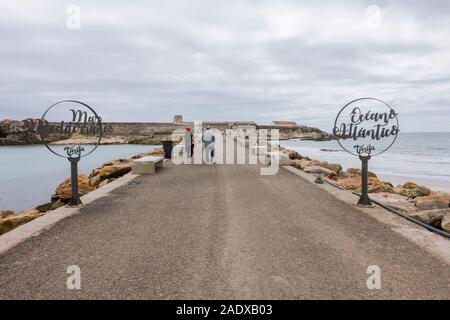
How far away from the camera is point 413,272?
14.0 ft

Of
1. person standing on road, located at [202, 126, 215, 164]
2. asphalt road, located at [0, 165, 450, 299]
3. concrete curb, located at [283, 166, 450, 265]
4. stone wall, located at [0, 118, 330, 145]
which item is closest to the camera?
asphalt road, located at [0, 165, 450, 299]

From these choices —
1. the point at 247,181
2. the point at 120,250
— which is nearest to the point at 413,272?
the point at 120,250

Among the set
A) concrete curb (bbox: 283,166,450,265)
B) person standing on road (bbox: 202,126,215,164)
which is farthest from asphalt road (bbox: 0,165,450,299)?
person standing on road (bbox: 202,126,215,164)

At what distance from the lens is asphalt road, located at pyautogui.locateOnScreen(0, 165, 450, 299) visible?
12.5ft

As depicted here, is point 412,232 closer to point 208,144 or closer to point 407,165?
point 208,144

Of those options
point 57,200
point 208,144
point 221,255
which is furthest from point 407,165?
point 221,255

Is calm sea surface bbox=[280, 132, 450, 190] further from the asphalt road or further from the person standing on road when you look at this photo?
the asphalt road

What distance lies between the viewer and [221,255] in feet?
15.7

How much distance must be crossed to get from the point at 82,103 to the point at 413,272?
21.4ft

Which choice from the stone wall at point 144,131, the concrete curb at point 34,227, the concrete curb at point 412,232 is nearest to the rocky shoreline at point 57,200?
the concrete curb at point 34,227

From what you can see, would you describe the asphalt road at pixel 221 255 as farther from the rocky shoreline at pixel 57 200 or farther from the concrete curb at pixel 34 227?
the rocky shoreline at pixel 57 200

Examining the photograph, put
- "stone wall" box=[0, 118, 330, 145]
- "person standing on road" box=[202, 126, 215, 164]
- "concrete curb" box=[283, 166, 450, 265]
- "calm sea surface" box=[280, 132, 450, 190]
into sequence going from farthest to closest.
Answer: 1. "stone wall" box=[0, 118, 330, 145]
2. "calm sea surface" box=[280, 132, 450, 190]
3. "person standing on road" box=[202, 126, 215, 164]
4. "concrete curb" box=[283, 166, 450, 265]

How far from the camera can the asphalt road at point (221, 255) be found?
382 cm

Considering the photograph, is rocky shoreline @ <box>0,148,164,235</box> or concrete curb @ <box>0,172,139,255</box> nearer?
concrete curb @ <box>0,172,139,255</box>
